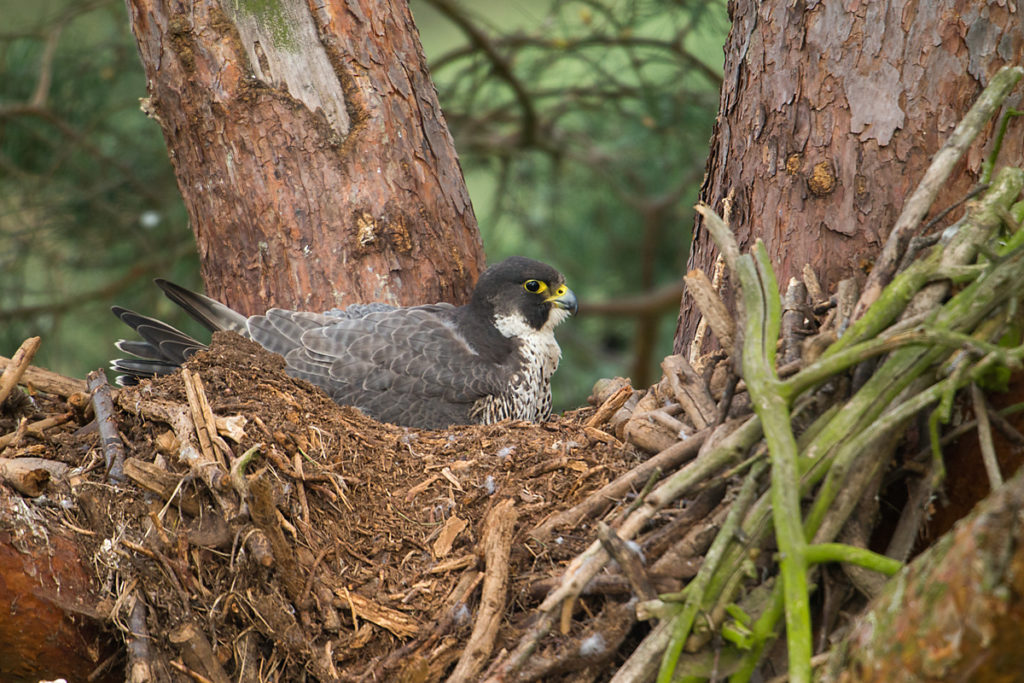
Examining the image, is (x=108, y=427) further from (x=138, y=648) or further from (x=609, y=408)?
(x=609, y=408)

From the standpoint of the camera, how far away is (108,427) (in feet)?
7.89

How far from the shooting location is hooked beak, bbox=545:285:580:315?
155 inches

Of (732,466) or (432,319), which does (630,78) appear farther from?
(732,466)

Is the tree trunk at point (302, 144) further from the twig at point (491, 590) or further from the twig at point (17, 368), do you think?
the twig at point (491, 590)

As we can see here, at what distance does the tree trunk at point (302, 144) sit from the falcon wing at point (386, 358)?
0.10 m

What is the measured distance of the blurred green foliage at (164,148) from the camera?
5273mm

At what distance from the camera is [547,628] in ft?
5.85

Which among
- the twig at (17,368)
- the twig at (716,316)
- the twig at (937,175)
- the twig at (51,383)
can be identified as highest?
the twig at (937,175)

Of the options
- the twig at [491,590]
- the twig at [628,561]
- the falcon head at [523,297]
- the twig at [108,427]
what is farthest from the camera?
the falcon head at [523,297]

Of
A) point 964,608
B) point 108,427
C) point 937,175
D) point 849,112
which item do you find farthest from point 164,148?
point 964,608

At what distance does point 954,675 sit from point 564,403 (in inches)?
216

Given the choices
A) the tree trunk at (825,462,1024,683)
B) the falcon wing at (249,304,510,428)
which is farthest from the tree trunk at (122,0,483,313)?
the tree trunk at (825,462,1024,683)

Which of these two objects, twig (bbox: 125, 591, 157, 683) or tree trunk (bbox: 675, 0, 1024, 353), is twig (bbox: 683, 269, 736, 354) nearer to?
A: tree trunk (bbox: 675, 0, 1024, 353)

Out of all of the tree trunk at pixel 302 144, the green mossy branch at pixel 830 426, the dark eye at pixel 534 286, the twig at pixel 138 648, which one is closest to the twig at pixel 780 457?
the green mossy branch at pixel 830 426
